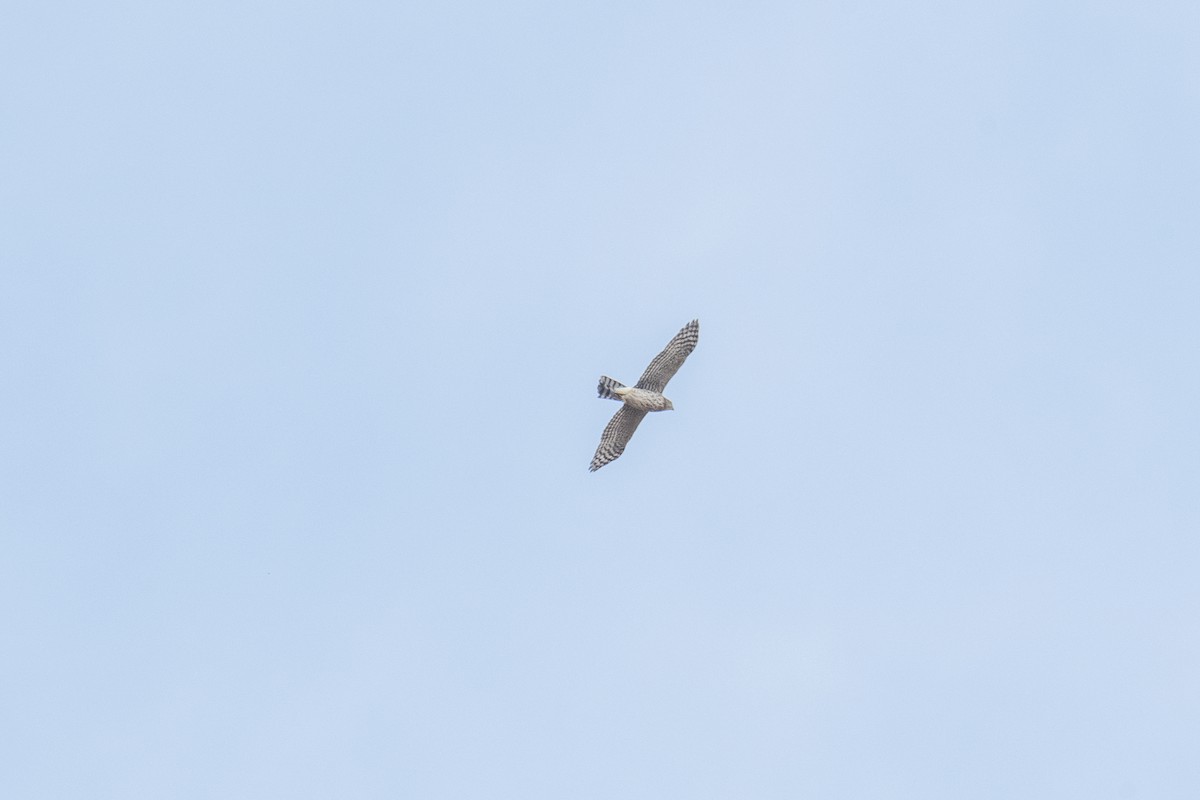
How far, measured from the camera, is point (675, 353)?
133 m

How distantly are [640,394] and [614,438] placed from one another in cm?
271

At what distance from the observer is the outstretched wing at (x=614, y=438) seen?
13388 cm

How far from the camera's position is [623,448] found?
13438cm

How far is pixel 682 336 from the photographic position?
5236 inches

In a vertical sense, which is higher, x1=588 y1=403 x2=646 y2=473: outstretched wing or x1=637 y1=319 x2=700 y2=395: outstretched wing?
x1=637 y1=319 x2=700 y2=395: outstretched wing

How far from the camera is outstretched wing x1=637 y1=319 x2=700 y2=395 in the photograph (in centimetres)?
13288

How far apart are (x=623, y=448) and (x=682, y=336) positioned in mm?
5303

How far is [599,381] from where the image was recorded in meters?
133

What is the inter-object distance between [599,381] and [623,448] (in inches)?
133

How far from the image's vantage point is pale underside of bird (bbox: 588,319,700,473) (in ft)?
435

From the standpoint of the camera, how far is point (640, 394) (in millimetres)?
132375

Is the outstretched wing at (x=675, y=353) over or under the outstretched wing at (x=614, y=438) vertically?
over

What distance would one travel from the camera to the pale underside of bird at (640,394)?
13250 cm

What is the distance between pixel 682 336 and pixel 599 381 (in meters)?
3.83
